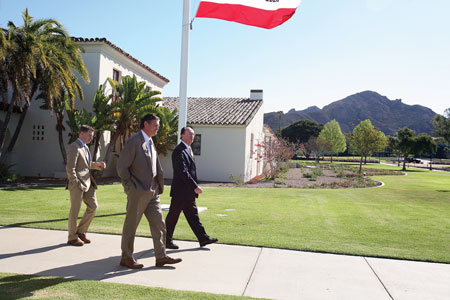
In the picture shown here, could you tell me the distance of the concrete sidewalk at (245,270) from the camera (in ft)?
13.5

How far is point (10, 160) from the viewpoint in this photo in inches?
760

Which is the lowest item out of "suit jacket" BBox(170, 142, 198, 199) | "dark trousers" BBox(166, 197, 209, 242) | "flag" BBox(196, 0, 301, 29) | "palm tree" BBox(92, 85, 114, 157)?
"dark trousers" BBox(166, 197, 209, 242)

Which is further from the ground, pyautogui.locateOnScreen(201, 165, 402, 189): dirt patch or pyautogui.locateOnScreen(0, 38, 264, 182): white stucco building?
pyautogui.locateOnScreen(0, 38, 264, 182): white stucco building

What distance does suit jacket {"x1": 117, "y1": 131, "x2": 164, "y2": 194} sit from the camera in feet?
15.6

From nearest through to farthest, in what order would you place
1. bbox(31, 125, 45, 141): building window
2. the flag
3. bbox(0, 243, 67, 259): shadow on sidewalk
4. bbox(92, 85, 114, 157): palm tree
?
bbox(0, 243, 67, 259): shadow on sidewalk < the flag < bbox(92, 85, 114, 157): palm tree < bbox(31, 125, 45, 141): building window

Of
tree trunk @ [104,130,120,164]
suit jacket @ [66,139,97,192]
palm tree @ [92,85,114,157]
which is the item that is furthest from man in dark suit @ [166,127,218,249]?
tree trunk @ [104,130,120,164]

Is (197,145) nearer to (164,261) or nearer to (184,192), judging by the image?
(184,192)

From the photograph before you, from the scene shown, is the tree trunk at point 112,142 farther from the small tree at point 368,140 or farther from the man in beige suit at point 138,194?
the small tree at point 368,140

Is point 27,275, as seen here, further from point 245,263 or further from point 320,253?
point 320,253

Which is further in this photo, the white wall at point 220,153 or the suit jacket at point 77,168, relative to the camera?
the white wall at point 220,153

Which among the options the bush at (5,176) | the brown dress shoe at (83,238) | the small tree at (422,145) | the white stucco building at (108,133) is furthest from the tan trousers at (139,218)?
the small tree at (422,145)

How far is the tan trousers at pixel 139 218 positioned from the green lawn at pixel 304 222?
166 centimetres

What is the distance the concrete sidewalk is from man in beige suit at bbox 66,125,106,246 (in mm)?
262

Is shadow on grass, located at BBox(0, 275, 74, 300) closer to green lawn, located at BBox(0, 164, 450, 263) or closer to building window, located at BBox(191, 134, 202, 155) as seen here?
green lawn, located at BBox(0, 164, 450, 263)
